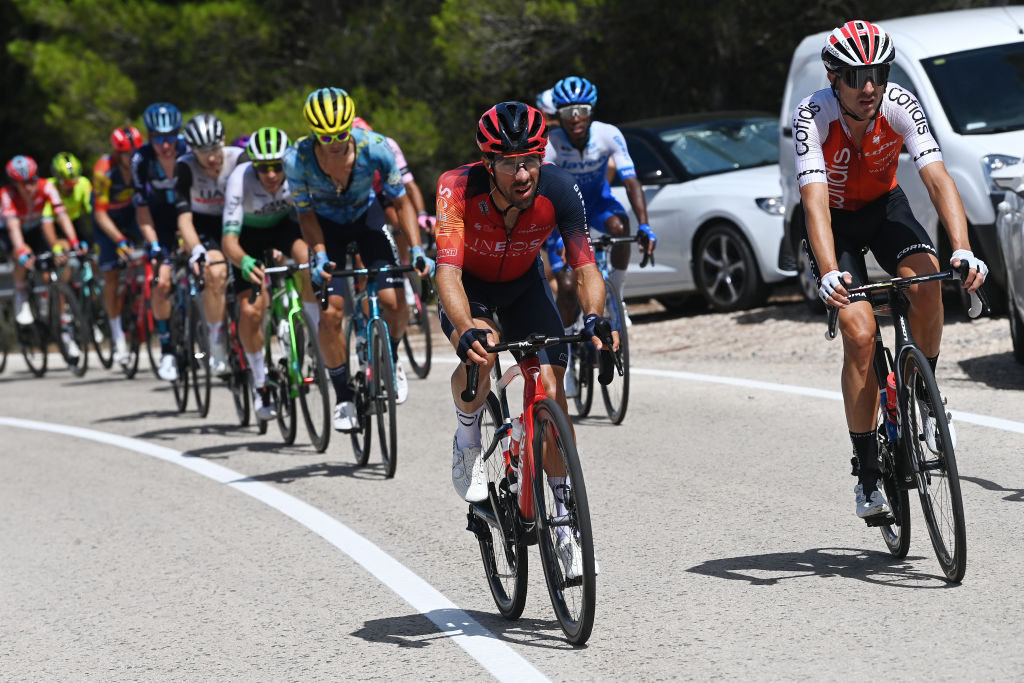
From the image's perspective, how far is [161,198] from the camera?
45.3ft

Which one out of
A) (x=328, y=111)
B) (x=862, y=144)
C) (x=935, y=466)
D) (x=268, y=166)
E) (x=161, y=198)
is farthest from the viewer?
(x=161, y=198)

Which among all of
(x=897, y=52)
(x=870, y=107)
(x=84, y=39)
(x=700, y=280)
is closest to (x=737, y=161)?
(x=700, y=280)

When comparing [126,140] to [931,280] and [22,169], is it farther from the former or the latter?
[931,280]

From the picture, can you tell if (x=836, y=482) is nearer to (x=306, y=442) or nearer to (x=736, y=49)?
(x=306, y=442)

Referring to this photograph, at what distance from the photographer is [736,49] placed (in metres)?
20.9

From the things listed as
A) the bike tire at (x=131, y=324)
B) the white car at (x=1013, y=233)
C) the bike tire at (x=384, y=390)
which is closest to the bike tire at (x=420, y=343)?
the bike tire at (x=131, y=324)

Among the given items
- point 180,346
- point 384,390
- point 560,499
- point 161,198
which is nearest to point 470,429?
point 560,499

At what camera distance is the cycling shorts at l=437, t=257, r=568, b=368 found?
652cm

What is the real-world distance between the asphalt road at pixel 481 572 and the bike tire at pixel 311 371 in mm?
176

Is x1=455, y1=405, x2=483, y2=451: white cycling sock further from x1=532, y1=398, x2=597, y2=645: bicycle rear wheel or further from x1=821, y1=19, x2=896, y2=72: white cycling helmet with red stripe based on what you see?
x1=821, y1=19, x2=896, y2=72: white cycling helmet with red stripe

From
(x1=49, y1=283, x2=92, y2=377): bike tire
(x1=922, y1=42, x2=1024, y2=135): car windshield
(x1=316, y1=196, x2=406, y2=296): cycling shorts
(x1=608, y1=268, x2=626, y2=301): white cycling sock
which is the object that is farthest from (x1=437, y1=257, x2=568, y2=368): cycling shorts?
(x1=49, y1=283, x2=92, y2=377): bike tire

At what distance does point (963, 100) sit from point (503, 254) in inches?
279

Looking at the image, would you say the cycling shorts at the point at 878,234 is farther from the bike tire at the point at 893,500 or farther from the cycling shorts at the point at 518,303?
the cycling shorts at the point at 518,303

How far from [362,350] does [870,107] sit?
435 centimetres
